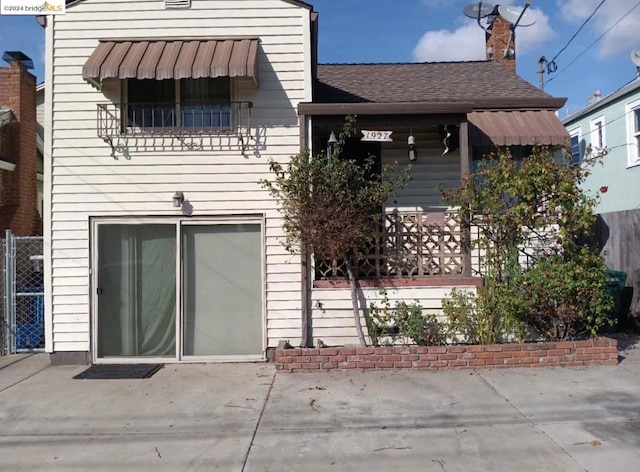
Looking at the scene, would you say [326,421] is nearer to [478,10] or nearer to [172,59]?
[172,59]

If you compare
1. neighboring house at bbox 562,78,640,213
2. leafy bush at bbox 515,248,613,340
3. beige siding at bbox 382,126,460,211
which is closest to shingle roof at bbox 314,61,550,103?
beige siding at bbox 382,126,460,211

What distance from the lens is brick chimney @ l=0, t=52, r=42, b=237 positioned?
10469mm

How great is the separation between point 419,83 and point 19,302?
789 centimetres

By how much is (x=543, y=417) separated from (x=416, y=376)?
1.67 meters

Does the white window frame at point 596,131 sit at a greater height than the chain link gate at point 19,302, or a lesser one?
greater

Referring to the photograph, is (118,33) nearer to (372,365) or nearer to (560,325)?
(372,365)

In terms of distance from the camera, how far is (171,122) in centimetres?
744

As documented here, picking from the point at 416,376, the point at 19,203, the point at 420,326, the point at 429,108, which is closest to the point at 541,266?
the point at 420,326

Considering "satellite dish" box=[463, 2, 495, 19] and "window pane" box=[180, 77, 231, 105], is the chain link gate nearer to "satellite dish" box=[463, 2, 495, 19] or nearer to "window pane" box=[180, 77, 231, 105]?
"window pane" box=[180, 77, 231, 105]

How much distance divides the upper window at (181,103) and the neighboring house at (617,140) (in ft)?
30.6

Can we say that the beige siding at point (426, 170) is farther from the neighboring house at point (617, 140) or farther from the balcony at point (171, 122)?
the neighboring house at point (617, 140)

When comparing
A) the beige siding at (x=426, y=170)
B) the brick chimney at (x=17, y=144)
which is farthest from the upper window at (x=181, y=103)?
the brick chimney at (x=17, y=144)

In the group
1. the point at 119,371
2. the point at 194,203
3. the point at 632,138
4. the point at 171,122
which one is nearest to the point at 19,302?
the point at 119,371

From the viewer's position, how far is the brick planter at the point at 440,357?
6.50 meters
